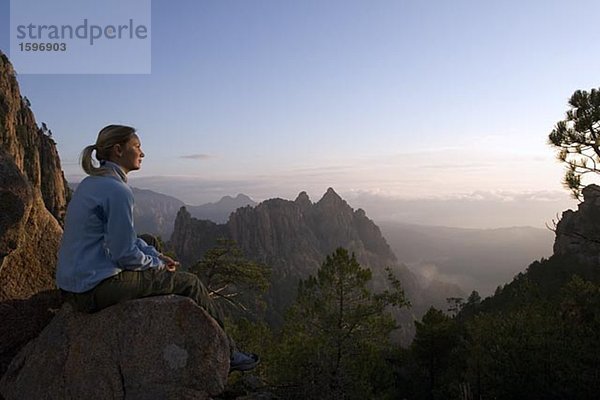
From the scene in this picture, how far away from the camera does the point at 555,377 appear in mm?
16734

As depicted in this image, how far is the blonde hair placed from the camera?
186 inches

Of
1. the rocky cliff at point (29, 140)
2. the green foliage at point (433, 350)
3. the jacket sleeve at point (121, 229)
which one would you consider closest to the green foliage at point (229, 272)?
the jacket sleeve at point (121, 229)

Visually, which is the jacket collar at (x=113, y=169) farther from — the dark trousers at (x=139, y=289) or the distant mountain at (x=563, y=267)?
the distant mountain at (x=563, y=267)

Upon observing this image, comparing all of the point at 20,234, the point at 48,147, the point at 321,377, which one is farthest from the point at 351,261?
the point at 48,147

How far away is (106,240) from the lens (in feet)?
14.5

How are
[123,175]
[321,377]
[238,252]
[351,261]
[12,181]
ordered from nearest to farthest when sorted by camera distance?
[123,175] → [12,181] → [321,377] → [351,261] → [238,252]

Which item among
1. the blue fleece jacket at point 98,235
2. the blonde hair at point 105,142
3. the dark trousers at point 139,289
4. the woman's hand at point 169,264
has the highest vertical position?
the blonde hair at point 105,142

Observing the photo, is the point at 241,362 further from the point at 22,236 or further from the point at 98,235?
the point at 22,236

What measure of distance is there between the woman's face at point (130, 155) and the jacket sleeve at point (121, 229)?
0.58 metres

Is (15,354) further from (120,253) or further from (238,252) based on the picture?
(238,252)

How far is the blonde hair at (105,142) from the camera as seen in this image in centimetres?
472

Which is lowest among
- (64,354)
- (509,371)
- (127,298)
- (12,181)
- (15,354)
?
(509,371)

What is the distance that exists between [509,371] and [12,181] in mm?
18677

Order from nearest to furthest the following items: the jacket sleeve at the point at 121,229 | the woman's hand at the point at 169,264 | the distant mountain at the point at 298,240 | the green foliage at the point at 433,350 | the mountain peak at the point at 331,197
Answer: the jacket sleeve at the point at 121,229, the woman's hand at the point at 169,264, the green foliage at the point at 433,350, the distant mountain at the point at 298,240, the mountain peak at the point at 331,197
